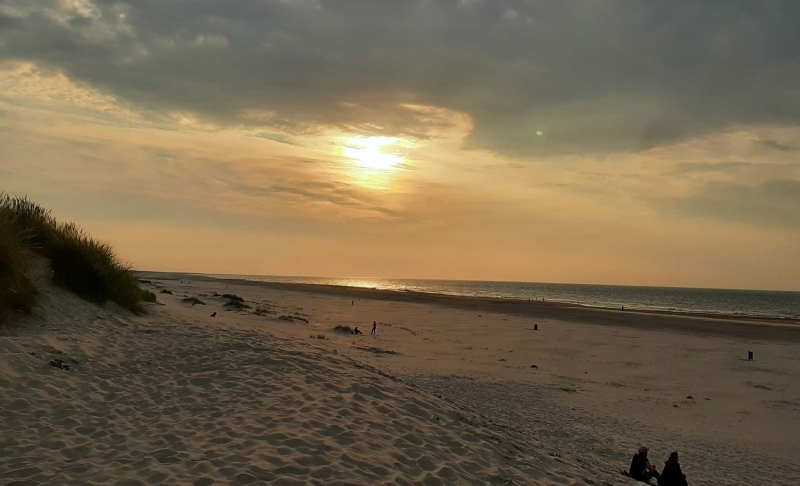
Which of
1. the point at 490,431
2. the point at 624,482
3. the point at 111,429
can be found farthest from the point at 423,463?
the point at 111,429

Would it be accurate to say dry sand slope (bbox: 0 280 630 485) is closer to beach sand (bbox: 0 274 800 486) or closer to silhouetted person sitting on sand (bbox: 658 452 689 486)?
beach sand (bbox: 0 274 800 486)

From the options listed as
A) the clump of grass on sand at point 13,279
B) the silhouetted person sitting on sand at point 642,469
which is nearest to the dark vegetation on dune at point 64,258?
the clump of grass on sand at point 13,279

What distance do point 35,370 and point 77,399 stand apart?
1241 mm

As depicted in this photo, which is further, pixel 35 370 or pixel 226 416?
pixel 35 370

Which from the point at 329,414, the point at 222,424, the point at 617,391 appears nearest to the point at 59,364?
the point at 222,424

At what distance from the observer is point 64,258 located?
588 inches

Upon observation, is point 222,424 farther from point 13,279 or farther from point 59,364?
point 13,279

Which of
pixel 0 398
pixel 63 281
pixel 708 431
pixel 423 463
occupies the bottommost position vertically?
pixel 708 431

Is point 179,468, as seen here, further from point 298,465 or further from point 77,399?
point 77,399

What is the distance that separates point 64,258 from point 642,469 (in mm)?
16182

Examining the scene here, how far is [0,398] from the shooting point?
698cm

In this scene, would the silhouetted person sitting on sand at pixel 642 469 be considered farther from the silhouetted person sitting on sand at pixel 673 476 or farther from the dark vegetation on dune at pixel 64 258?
the dark vegetation on dune at pixel 64 258

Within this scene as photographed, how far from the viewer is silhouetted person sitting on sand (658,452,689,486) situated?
810 cm

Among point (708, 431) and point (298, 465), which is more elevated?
point (298, 465)
